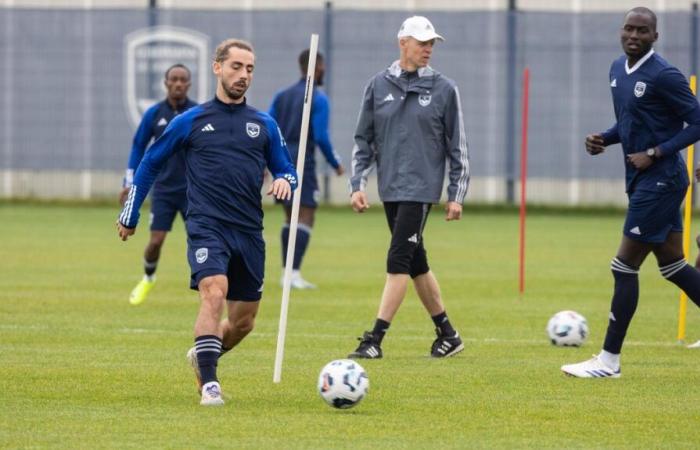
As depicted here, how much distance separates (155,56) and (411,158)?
21213 millimetres

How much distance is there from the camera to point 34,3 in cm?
3312

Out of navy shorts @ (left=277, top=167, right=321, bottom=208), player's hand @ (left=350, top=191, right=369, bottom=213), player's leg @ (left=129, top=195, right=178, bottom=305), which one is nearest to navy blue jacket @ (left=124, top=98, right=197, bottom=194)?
player's leg @ (left=129, top=195, right=178, bottom=305)

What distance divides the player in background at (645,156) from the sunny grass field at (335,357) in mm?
514

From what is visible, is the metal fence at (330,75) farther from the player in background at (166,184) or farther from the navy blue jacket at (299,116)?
the player in background at (166,184)

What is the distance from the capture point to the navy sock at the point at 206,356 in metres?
8.94

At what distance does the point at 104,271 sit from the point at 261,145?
9.63m

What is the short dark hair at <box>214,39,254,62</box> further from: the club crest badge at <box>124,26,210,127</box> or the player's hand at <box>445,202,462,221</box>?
the club crest badge at <box>124,26,210,127</box>

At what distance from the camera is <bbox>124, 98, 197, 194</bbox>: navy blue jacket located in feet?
47.7

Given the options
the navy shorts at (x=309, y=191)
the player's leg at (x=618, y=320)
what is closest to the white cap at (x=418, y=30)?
the player's leg at (x=618, y=320)

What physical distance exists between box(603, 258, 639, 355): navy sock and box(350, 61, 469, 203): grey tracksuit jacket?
1.54m

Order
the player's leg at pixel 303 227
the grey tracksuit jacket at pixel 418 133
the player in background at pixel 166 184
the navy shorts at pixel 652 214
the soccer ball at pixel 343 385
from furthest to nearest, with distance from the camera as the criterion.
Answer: the player's leg at pixel 303 227, the player in background at pixel 166 184, the grey tracksuit jacket at pixel 418 133, the navy shorts at pixel 652 214, the soccer ball at pixel 343 385

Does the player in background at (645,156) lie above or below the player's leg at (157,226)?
above

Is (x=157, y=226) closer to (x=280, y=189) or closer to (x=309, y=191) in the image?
(x=309, y=191)

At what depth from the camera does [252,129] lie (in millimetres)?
9375
